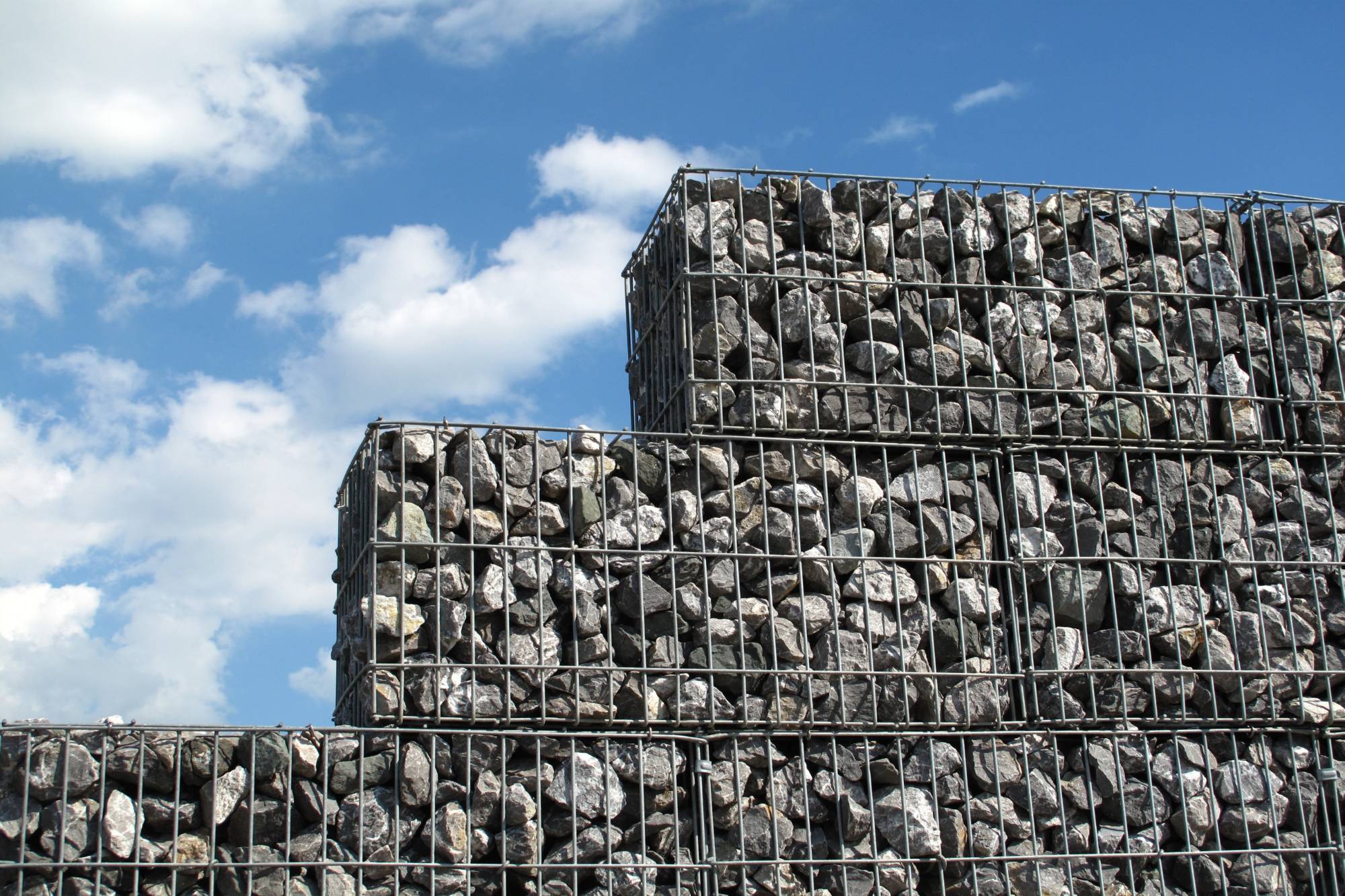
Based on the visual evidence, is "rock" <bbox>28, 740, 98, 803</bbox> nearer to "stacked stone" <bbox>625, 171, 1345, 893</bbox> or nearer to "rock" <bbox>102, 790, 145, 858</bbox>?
"rock" <bbox>102, 790, 145, 858</bbox>

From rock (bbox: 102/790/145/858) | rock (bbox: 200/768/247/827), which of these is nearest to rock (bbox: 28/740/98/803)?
rock (bbox: 102/790/145/858)

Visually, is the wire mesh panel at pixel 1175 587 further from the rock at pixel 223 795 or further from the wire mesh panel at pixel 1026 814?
the rock at pixel 223 795

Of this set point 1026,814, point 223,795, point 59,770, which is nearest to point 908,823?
point 1026,814

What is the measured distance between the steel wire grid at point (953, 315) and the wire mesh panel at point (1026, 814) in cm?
189

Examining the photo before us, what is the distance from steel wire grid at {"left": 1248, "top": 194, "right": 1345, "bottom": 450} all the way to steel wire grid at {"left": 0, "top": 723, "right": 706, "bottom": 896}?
15.3 feet

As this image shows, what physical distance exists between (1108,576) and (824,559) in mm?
1780

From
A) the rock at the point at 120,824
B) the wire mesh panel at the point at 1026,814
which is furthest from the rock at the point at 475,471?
the rock at the point at 120,824

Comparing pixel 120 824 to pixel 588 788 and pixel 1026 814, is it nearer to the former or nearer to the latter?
pixel 588 788

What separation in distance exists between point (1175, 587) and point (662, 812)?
345 cm

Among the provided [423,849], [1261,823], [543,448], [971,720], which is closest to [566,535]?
[543,448]

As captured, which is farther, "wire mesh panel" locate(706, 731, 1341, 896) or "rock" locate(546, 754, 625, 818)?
"wire mesh panel" locate(706, 731, 1341, 896)

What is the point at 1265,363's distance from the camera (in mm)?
10609

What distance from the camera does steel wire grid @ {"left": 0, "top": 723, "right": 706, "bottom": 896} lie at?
26.6 ft

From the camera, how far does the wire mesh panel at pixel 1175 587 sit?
31.7 ft
